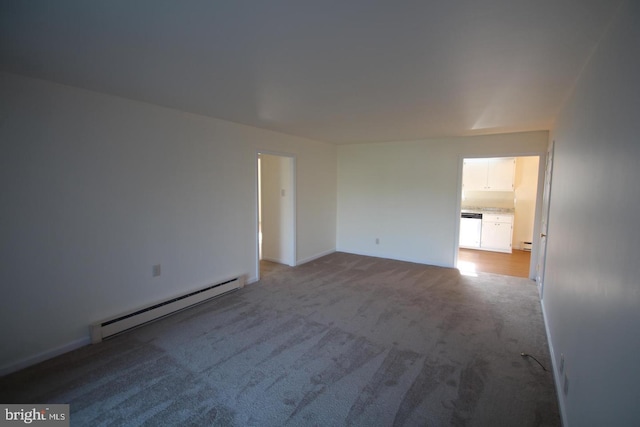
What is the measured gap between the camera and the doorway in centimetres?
516

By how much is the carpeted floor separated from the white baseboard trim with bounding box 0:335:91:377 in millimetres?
74

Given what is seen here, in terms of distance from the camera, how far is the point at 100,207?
9.05 ft

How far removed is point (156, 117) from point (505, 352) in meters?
4.13

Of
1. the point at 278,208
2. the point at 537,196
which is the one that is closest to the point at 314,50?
the point at 278,208

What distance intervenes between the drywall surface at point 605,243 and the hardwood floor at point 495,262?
3246 mm

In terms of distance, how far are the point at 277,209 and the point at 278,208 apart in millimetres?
34

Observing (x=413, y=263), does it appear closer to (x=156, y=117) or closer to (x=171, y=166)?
(x=171, y=166)

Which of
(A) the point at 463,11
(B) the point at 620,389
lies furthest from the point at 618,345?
(A) the point at 463,11

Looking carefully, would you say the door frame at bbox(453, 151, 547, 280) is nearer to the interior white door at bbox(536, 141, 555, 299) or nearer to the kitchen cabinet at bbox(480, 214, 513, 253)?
the interior white door at bbox(536, 141, 555, 299)

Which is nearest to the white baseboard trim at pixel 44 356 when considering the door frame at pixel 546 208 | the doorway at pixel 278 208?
the doorway at pixel 278 208

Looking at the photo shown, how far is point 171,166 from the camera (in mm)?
3297

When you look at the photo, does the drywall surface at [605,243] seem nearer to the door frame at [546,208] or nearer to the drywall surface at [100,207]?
the door frame at [546,208]

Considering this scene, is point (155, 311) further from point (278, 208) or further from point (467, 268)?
point (467, 268)

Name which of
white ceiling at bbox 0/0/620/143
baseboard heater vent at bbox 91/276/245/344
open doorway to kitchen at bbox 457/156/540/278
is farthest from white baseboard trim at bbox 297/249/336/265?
white ceiling at bbox 0/0/620/143
